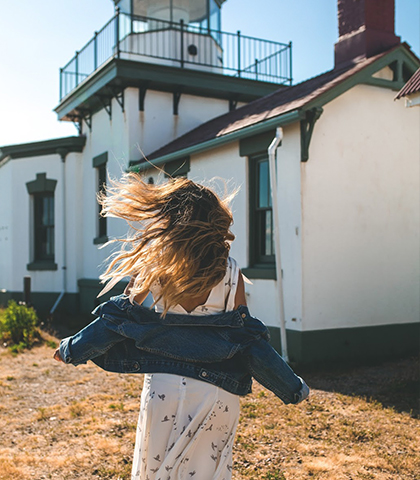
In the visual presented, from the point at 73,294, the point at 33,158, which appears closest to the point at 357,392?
the point at 73,294

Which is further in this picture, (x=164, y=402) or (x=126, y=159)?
(x=126, y=159)

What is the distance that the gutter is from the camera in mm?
7253

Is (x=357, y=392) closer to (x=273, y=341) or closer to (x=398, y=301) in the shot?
(x=273, y=341)

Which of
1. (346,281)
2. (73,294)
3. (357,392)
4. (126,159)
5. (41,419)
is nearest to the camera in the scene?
(41,419)

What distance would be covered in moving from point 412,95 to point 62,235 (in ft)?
32.6

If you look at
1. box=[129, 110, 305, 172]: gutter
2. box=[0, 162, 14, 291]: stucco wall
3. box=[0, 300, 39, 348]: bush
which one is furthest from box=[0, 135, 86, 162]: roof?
box=[0, 300, 39, 348]: bush

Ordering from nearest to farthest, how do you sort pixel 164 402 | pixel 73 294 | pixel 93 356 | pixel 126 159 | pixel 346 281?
pixel 164 402 < pixel 93 356 < pixel 346 281 < pixel 126 159 < pixel 73 294

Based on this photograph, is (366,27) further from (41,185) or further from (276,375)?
(41,185)

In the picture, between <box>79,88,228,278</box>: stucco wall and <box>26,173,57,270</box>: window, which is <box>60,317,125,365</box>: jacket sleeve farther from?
<box>26,173,57,270</box>: window

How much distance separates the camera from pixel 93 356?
2395 mm

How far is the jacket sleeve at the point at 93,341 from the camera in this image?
2340mm

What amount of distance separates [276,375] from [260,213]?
6418 millimetres

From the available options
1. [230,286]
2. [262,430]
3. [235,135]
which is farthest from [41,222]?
[230,286]

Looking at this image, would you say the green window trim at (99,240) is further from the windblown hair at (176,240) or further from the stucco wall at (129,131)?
the windblown hair at (176,240)
